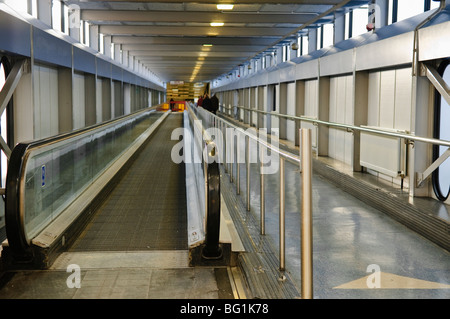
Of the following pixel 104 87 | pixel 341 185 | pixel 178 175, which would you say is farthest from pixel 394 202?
pixel 104 87

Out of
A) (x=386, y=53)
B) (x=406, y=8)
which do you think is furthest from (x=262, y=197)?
(x=406, y=8)

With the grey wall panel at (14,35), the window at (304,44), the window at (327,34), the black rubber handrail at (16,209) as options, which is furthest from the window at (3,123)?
the window at (304,44)

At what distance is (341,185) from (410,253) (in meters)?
3.65

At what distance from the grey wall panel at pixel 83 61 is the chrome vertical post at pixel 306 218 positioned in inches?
389

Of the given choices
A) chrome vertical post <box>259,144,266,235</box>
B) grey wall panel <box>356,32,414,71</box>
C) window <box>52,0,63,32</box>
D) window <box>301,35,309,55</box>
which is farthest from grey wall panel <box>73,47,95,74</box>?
chrome vertical post <box>259,144,266,235</box>

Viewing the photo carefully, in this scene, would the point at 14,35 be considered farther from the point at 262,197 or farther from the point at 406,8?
the point at 406,8

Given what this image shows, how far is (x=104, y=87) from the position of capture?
56.4 feet

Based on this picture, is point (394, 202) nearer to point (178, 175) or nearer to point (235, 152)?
point (235, 152)

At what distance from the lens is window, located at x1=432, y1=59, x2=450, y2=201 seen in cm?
633

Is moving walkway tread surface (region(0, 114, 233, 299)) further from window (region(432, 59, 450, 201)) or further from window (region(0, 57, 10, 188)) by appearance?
window (region(432, 59, 450, 201))

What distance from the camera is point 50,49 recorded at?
952 cm

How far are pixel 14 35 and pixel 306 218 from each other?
19.4ft

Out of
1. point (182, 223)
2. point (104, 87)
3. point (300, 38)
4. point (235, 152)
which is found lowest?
point (182, 223)

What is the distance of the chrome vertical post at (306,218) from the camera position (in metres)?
2.85
